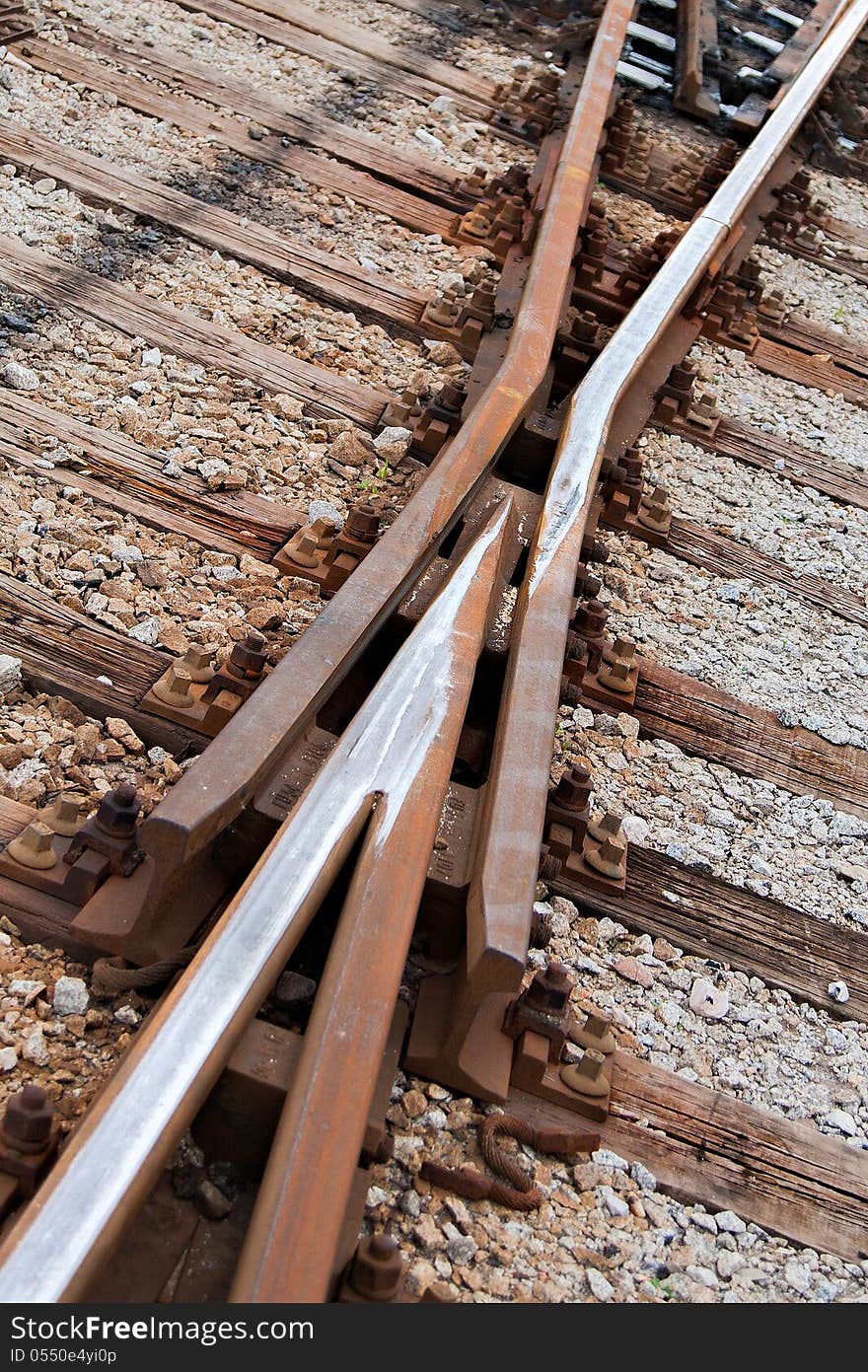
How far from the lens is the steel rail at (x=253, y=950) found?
61.7 inches

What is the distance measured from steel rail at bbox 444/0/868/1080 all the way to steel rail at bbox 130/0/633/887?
0.20m

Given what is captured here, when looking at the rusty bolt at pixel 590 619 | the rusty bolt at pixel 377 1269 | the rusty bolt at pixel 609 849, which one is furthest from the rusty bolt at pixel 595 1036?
the rusty bolt at pixel 590 619

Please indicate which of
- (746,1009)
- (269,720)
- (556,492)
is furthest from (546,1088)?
(556,492)

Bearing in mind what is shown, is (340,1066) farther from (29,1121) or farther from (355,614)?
(355,614)

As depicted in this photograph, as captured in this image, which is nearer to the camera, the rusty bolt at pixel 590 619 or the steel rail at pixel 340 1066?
the steel rail at pixel 340 1066

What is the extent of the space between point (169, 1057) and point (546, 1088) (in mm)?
811

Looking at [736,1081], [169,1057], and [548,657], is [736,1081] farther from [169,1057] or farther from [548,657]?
[169,1057]

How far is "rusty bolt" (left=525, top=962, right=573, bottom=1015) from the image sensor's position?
2.37 meters

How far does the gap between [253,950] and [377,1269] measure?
46 centimetres

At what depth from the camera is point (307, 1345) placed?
5.33ft

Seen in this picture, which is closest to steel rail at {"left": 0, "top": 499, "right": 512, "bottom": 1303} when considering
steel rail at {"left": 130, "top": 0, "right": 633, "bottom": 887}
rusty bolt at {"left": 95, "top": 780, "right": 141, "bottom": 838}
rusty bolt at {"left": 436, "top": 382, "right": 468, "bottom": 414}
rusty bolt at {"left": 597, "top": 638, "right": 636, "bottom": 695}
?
steel rail at {"left": 130, "top": 0, "right": 633, "bottom": 887}

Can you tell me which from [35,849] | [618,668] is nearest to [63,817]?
[35,849]

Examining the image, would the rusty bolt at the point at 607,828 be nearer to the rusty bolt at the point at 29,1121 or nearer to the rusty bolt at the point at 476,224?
the rusty bolt at the point at 29,1121

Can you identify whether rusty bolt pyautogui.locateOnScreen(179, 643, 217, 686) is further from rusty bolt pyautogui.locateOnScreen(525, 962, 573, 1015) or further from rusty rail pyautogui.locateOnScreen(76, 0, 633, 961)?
rusty bolt pyautogui.locateOnScreen(525, 962, 573, 1015)
